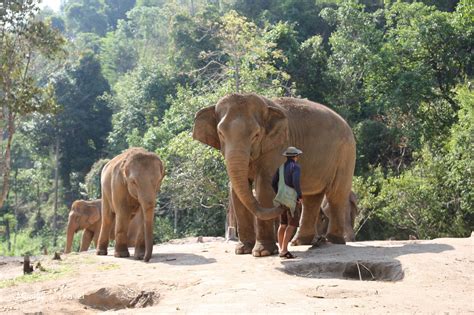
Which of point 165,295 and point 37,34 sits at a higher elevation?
point 37,34

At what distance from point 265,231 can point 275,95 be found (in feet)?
40.8

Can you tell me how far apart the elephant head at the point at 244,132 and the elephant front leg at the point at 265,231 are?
398 mm

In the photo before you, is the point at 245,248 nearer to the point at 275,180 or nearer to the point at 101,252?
the point at 275,180

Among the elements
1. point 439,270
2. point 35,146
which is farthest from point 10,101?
point 35,146

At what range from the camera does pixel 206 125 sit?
11141mm

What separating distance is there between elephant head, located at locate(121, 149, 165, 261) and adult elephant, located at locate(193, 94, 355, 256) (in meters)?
1.38

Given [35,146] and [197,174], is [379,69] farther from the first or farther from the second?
[35,146]

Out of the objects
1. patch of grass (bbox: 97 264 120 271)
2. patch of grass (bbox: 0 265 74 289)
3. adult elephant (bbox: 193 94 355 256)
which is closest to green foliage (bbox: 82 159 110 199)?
adult elephant (bbox: 193 94 355 256)

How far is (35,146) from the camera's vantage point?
4569cm

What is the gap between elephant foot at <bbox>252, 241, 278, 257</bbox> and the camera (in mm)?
10422

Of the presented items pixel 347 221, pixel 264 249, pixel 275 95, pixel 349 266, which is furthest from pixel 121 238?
pixel 275 95

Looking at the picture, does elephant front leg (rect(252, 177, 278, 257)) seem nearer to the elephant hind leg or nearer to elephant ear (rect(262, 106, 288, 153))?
elephant ear (rect(262, 106, 288, 153))

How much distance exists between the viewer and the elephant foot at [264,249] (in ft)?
34.2

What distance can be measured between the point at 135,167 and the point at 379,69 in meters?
18.4
